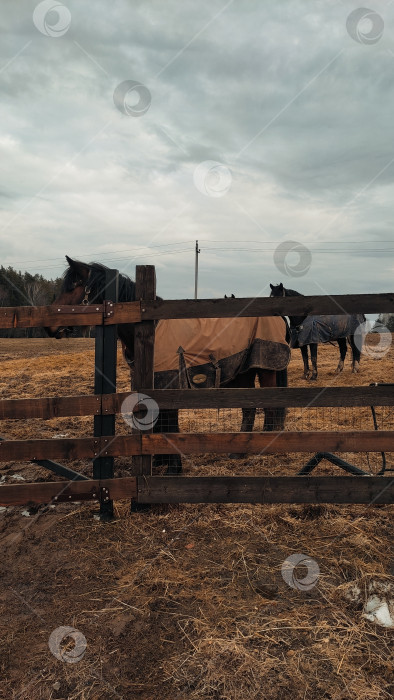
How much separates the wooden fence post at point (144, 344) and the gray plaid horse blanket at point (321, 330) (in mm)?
8347

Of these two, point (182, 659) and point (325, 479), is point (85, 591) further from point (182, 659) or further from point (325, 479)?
point (325, 479)

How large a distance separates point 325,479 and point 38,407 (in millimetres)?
2454

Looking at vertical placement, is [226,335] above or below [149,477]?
above

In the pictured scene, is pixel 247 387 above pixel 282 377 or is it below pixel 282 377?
below

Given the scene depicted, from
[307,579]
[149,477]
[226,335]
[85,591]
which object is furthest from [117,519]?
[226,335]

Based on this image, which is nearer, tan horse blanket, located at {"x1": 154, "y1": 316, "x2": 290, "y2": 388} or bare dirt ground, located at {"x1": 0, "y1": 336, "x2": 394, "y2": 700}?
bare dirt ground, located at {"x1": 0, "y1": 336, "x2": 394, "y2": 700}

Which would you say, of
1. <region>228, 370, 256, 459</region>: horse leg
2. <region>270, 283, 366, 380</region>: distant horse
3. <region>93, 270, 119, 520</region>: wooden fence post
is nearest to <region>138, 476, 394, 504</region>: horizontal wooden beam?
<region>93, 270, 119, 520</region>: wooden fence post

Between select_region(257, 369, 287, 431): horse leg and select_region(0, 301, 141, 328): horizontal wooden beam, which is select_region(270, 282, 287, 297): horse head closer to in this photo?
select_region(257, 369, 287, 431): horse leg

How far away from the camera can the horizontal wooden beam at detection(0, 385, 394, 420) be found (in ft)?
11.5

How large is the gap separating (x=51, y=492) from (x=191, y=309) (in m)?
1.92

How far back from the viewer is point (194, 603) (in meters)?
2.68

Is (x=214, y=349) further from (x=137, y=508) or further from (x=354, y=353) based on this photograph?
(x=354, y=353)

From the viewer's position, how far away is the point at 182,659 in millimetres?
2227

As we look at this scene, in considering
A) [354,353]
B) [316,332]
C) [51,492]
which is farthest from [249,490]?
[354,353]
